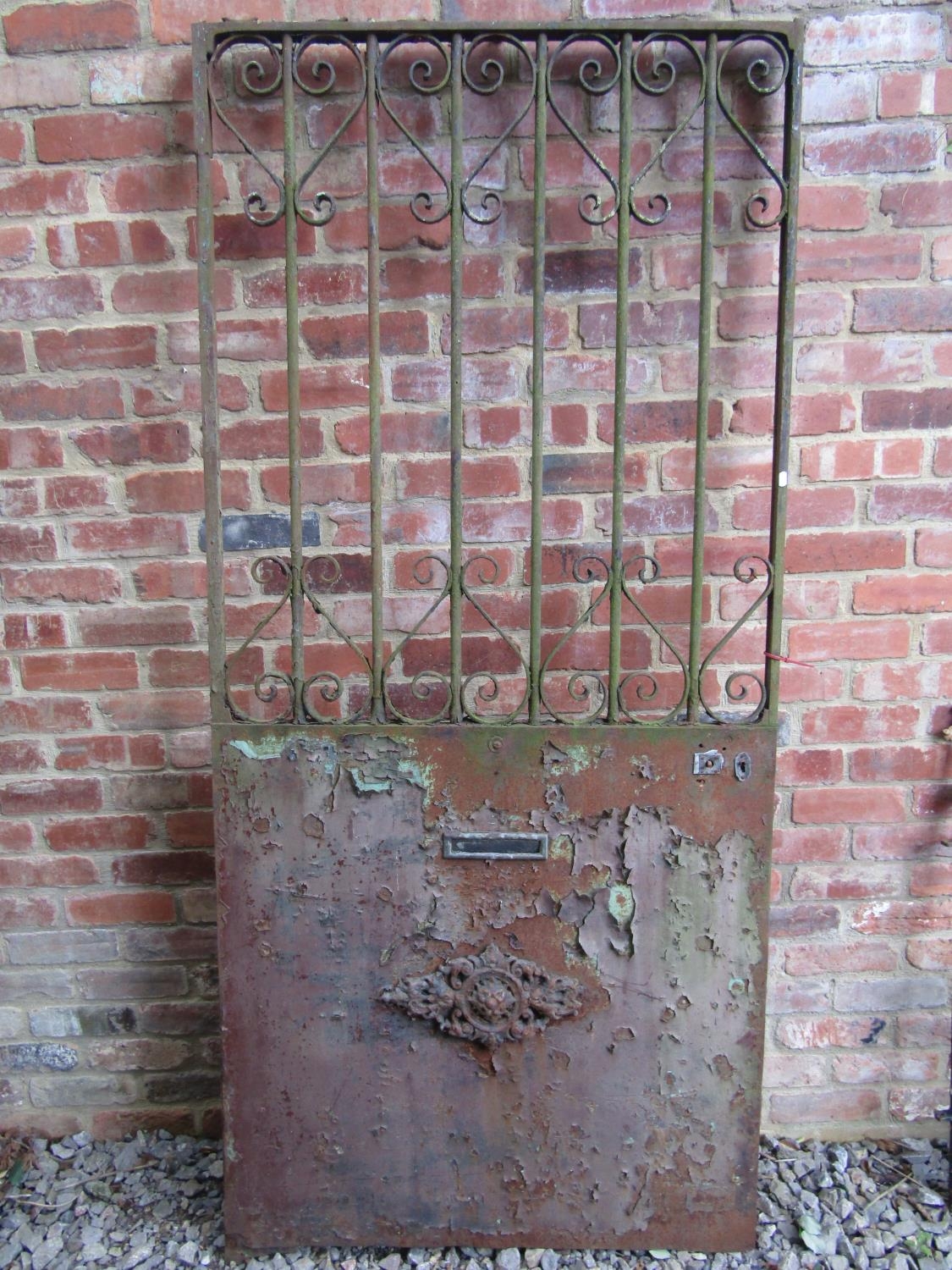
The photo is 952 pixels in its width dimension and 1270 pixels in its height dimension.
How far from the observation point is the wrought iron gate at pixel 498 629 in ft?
5.04

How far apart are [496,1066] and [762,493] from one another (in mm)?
1202

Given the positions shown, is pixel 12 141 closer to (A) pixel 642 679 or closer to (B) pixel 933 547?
(A) pixel 642 679

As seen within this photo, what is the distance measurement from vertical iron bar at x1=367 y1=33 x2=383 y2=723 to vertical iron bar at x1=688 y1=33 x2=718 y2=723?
0.56 m

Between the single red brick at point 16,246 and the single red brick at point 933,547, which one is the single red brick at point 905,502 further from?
the single red brick at point 16,246

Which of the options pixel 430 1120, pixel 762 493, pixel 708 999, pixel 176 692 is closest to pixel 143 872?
pixel 176 692

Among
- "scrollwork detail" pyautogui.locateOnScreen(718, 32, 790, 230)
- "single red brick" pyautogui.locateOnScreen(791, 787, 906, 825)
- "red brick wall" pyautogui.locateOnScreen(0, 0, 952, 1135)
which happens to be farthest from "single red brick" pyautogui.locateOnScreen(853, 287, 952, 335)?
"single red brick" pyautogui.locateOnScreen(791, 787, 906, 825)

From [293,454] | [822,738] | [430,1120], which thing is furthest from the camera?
[822,738]

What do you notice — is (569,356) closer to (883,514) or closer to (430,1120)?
(883,514)

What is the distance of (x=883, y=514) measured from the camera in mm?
1705

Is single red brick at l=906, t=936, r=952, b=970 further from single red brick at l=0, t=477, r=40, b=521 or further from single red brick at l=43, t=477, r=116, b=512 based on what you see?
single red brick at l=0, t=477, r=40, b=521

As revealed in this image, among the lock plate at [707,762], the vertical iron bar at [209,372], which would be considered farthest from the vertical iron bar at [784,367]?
the vertical iron bar at [209,372]

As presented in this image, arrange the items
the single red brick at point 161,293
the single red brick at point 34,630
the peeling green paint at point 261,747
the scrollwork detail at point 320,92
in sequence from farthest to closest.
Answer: the single red brick at point 34,630 → the single red brick at point 161,293 → the peeling green paint at point 261,747 → the scrollwork detail at point 320,92

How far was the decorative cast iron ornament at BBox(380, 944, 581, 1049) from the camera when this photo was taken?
1.58 meters

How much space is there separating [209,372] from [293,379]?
0.14m
